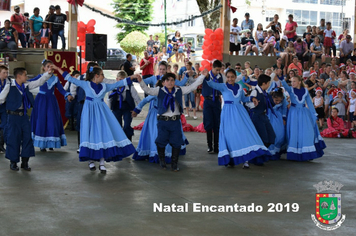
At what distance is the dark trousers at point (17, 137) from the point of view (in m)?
8.17

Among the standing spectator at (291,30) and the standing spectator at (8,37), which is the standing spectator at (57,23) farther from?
the standing spectator at (291,30)

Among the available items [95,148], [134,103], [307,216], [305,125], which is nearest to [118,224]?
[307,216]

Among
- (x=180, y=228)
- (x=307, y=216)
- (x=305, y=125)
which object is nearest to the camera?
(x=180, y=228)

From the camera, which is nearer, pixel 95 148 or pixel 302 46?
pixel 95 148

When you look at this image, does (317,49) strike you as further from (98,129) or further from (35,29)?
(98,129)

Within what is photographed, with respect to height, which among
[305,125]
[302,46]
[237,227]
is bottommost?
[237,227]

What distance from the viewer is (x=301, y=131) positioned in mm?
9648

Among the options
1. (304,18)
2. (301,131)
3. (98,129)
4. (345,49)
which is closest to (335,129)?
(301,131)

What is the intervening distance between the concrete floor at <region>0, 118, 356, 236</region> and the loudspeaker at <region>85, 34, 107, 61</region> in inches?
161

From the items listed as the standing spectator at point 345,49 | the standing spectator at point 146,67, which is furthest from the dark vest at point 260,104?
the standing spectator at point 345,49

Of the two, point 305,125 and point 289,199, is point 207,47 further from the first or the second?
point 289,199

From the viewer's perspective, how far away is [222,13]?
17719 millimetres

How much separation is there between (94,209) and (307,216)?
242 cm

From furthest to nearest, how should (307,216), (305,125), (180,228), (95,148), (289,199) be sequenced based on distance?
(305,125) < (95,148) < (289,199) < (307,216) < (180,228)
